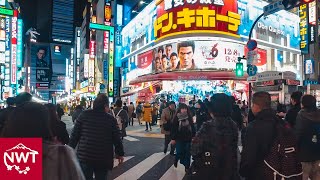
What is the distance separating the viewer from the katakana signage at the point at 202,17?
28422 mm

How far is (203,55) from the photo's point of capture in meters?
28.7

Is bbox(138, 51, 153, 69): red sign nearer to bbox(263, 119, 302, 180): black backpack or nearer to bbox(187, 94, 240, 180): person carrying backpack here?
bbox(187, 94, 240, 180): person carrying backpack

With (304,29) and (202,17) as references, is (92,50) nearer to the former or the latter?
(202,17)

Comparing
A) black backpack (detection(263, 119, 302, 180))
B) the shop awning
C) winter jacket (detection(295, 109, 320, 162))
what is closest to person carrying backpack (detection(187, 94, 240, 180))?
black backpack (detection(263, 119, 302, 180))

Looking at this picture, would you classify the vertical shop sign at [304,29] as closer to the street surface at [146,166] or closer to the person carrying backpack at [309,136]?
the street surface at [146,166]

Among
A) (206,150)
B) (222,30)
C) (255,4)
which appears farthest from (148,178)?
(255,4)

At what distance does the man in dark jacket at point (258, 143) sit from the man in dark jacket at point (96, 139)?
1.93 metres

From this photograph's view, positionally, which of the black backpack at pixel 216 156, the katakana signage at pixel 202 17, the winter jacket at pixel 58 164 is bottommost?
the black backpack at pixel 216 156

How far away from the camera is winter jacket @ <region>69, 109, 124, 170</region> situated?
15.5ft

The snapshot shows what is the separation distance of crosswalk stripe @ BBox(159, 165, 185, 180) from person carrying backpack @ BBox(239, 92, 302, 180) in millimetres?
4805

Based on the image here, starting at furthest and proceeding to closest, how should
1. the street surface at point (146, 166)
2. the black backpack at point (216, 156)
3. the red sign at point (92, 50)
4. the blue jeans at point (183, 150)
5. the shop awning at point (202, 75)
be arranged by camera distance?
the red sign at point (92, 50) → the shop awning at point (202, 75) → the blue jeans at point (183, 150) → the street surface at point (146, 166) → the black backpack at point (216, 156)

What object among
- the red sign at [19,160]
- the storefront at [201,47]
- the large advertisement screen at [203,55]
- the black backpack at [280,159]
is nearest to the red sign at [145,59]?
the storefront at [201,47]

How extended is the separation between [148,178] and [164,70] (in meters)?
23.2

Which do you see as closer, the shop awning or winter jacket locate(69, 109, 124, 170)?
winter jacket locate(69, 109, 124, 170)
